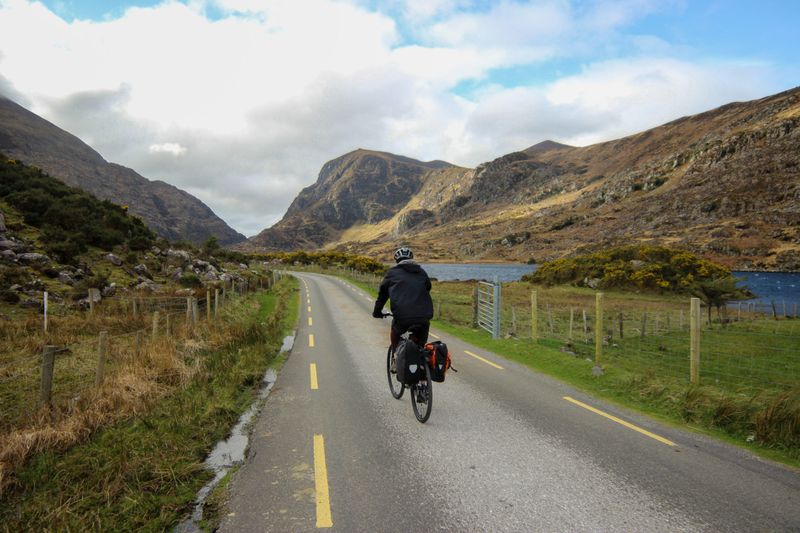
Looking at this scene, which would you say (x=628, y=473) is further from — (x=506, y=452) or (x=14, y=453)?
(x=14, y=453)

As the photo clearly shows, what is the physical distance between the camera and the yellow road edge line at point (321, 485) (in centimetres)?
380

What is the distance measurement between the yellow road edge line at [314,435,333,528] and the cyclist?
81.7 inches

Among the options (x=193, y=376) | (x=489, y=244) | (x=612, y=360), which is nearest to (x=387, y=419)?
(x=193, y=376)

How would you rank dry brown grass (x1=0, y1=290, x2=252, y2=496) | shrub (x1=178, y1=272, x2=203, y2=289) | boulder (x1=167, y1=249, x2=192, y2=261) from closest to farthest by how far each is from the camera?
dry brown grass (x1=0, y1=290, x2=252, y2=496), shrub (x1=178, y1=272, x2=203, y2=289), boulder (x1=167, y1=249, x2=192, y2=261)

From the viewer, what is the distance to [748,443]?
19.1 ft

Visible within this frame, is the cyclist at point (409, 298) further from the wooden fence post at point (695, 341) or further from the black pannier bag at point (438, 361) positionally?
the wooden fence post at point (695, 341)

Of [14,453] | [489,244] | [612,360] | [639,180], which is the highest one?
[639,180]

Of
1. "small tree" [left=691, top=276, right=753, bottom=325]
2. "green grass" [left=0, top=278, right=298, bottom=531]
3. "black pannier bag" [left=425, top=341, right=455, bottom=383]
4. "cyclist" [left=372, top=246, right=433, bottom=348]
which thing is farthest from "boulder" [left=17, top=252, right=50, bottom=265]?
"small tree" [left=691, top=276, right=753, bottom=325]

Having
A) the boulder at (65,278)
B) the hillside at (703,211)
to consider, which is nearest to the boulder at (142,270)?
the boulder at (65,278)

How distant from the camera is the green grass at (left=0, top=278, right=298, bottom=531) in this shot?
374 centimetres

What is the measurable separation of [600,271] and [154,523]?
50870mm

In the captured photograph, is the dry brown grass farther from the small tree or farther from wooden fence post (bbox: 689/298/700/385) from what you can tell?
the small tree

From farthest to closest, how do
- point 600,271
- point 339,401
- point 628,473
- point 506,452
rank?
point 600,271
point 339,401
point 506,452
point 628,473

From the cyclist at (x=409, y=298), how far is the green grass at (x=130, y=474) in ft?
10.2
